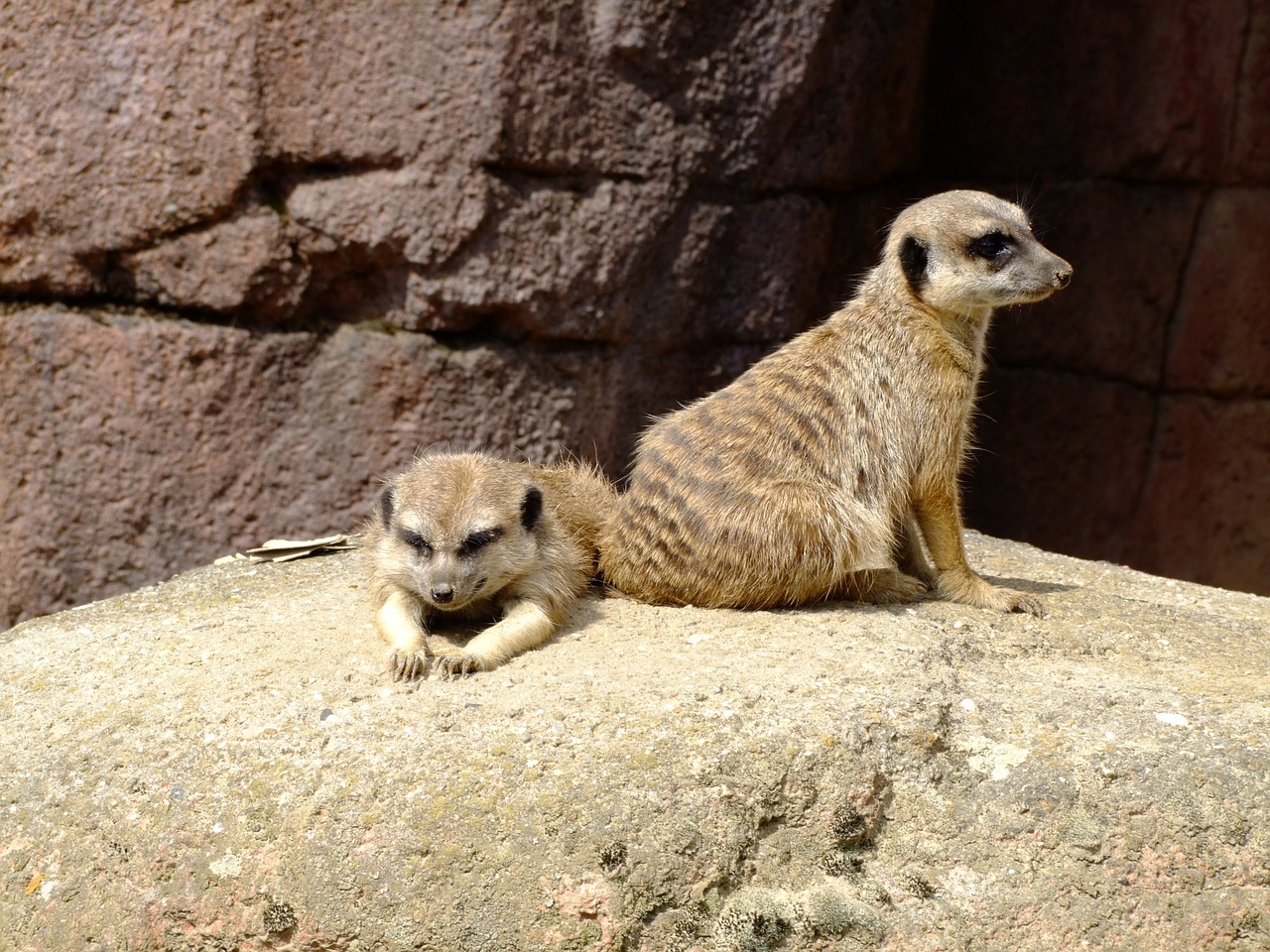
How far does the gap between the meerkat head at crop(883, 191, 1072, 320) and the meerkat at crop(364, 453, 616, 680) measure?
53.9 inches

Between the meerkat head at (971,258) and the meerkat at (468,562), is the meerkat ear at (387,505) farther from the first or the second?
the meerkat head at (971,258)

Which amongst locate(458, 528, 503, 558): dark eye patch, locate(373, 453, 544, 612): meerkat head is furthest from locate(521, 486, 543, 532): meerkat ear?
locate(458, 528, 503, 558): dark eye patch

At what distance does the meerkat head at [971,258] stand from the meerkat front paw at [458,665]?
5.96 feet

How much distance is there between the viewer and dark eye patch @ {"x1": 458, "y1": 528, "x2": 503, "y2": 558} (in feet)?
12.3

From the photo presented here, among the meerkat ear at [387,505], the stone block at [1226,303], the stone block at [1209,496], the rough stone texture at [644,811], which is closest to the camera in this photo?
the rough stone texture at [644,811]

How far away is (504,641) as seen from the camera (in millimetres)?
3635

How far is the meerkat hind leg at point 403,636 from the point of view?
3463 mm

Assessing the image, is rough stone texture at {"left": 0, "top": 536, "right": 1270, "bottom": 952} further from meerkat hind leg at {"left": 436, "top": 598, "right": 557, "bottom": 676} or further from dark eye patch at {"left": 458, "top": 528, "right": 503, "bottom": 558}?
dark eye patch at {"left": 458, "top": 528, "right": 503, "bottom": 558}

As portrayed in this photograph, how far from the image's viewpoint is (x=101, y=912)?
9.91 ft

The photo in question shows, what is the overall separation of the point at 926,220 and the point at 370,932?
2.63 metres

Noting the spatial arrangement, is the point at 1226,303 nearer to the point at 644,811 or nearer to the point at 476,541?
the point at 476,541

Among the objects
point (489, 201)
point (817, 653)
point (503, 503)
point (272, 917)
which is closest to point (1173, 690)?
point (817, 653)

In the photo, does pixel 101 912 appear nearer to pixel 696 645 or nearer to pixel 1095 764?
pixel 696 645

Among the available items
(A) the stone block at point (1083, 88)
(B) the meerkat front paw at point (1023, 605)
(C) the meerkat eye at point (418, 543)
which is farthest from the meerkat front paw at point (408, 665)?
(A) the stone block at point (1083, 88)
